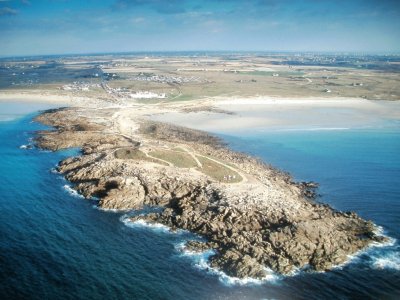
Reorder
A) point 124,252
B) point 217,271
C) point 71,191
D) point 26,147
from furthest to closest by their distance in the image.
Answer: point 26,147
point 71,191
point 124,252
point 217,271

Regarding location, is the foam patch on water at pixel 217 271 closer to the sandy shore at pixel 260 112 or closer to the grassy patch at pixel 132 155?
the grassy patch at pixel 132 155

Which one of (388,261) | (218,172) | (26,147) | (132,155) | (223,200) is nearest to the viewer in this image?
(388,261)

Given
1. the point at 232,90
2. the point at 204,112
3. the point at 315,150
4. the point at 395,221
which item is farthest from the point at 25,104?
the point at 395,221

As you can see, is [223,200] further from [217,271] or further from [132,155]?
[132,155]

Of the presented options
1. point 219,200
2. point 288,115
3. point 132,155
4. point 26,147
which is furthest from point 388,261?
point 288,115

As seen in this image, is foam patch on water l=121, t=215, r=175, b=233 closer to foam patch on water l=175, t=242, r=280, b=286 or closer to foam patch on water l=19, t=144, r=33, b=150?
foam patch on water l=175, t=242, r=280, b=286

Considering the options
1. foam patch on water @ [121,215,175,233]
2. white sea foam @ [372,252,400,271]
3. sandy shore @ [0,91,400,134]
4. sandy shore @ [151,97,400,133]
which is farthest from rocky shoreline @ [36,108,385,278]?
sandy shore @ [0,91,400,134]
